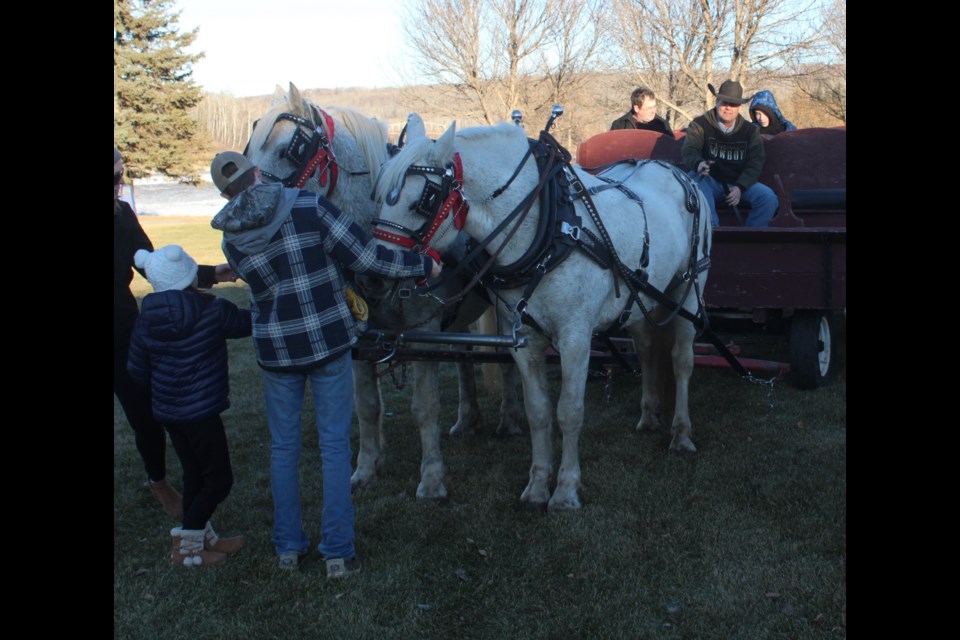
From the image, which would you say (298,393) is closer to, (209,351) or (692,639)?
(209,351)

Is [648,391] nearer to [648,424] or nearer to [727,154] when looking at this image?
[648,424]

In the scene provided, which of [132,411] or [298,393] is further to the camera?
[132,411]

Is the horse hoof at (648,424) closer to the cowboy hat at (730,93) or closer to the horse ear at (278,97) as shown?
the cowboy hat at (730,93)

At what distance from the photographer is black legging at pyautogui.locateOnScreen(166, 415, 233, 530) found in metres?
3.79

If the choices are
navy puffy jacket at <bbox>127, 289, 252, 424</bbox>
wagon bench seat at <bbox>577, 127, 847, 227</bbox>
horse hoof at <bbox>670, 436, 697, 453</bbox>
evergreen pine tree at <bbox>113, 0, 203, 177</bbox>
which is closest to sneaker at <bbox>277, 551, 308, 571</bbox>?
navy puffy jacket at <bbox>127, 289, 252, 424</bbox>

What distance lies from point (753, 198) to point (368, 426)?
12.3ft

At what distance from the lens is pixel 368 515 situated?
4.54 meters

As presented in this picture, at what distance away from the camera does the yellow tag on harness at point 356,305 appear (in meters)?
3.81

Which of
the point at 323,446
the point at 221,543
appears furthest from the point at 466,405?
the point at 323,446

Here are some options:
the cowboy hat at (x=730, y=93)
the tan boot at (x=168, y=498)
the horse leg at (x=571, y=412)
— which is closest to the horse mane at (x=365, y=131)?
the horse leg at (x=571, y=412)

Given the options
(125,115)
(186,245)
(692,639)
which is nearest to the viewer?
(692,639)

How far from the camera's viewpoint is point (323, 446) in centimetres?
373
